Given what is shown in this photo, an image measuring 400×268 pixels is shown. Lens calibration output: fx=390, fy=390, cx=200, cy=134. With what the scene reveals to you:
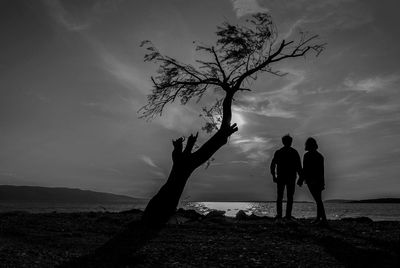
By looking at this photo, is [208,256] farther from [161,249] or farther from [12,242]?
[12,242]

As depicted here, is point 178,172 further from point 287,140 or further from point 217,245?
point 217,245

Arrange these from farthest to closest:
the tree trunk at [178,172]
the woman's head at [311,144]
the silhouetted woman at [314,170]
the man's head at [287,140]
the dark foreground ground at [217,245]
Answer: the man's head at [287,140] < the woman's head at [311,144] < the silhouetted woman at [314,170] < the tree trunk at [178,172] < the dark foreground ground at [217,245]

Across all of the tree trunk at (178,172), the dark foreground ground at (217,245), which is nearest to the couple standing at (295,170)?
the dark foreground ground at (217,245)

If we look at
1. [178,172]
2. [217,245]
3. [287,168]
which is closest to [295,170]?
[287,168]

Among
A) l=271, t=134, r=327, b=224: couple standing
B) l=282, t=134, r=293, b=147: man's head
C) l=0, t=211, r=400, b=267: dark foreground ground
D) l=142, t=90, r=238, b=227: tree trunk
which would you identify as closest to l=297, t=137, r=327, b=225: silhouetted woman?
l=271, t=134, r=327, b=224: couple standing

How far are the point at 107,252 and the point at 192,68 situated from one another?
9.42 m

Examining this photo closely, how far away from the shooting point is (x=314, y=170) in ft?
47.0

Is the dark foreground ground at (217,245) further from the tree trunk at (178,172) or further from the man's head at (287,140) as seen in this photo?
the man's head at (287,140)

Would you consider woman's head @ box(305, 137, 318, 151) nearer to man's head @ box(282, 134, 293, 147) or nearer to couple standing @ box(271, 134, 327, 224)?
couple standing @ box(271, 134, 327, 224)

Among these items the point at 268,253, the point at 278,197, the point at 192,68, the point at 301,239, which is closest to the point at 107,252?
the point at 268,253

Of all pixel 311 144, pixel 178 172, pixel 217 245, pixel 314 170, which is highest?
pixel 311 144

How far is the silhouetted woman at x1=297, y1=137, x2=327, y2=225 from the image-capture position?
1433cm

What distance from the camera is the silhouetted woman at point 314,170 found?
14.3 metres

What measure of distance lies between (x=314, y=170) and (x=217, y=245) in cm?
618
